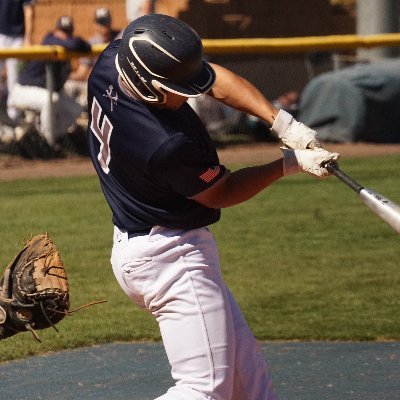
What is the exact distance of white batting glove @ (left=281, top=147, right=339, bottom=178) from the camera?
424 centimetres

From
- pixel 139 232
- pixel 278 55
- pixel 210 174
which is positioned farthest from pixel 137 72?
pixel 278 55

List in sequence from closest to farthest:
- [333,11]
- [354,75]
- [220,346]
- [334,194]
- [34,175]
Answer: [220,346], [334,194], [34,175], [354,75], [333,11]

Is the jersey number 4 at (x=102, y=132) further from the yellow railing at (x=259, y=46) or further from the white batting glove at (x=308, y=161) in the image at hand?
the yellow railing at (x=259, y=46)

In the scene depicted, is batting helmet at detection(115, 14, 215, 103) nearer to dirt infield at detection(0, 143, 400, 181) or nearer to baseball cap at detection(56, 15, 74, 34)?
dirt infield at detection(0, 143, 400, 181)

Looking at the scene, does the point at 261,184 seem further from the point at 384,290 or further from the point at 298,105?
the point at 298,105

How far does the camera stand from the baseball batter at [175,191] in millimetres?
4055

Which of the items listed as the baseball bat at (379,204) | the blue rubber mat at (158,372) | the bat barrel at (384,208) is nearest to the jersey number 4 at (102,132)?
the baseball bat at (379,204)

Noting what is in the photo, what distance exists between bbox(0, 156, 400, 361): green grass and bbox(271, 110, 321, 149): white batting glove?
8.03 ft

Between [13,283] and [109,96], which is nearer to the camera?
[109,96]

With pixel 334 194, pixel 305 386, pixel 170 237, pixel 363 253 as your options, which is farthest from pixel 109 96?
pixel 334 194

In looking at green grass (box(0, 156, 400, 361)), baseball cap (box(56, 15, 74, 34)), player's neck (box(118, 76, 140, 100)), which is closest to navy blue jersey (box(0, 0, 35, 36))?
baseball cap (box(56, 15, 74, 34))

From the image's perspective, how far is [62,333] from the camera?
692 cm

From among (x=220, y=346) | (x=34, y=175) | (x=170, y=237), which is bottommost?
(x=34, y=175)

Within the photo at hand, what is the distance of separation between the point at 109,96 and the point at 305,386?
2138mm
